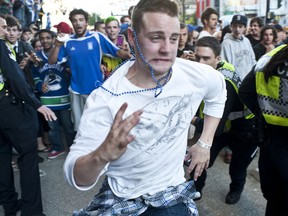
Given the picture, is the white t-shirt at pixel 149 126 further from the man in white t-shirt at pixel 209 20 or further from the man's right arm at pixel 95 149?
the man in white t-shirt at pixel 209 20

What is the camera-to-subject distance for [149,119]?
1.62 m

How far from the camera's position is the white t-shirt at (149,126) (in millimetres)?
1521

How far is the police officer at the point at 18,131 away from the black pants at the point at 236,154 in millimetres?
1538

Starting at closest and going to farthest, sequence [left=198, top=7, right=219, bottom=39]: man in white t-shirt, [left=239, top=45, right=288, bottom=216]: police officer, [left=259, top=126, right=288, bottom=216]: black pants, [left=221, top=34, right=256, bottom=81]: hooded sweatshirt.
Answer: [left=239, top=45, right=288, bottom=216]: police officer
[left=259, top=126, right=288, bottom=216]: black pants
[left=221, top=34, right=256, bottom=81]: hooded sweatshirt
[left=198, top=7, right=219, bottom=39]: man in white t-shirt

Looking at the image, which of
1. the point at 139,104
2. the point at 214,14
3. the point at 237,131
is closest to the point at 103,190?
the point at 139,104

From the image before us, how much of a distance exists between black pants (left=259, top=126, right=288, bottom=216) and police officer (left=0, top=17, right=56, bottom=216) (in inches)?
68.8

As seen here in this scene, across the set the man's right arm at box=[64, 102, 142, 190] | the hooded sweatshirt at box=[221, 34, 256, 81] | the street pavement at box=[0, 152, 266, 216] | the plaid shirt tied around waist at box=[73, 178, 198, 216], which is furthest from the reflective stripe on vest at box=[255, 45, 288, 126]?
the hooded sweatshirt at box=[221, 34, 256, 81]

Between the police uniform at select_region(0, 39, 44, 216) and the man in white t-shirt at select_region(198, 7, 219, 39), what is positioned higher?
the man in white t-shirt at select_region(198, 7, 219, 39)

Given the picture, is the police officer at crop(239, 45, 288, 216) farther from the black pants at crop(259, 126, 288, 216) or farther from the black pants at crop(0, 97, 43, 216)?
the black pants at crop(0, 97, 43, 216)

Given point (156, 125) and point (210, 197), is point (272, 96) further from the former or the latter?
point (210, 197)

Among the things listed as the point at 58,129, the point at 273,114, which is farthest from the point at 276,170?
the point at 58,129

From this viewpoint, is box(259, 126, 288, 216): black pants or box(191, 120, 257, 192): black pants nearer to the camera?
box(259, 126, 288, 216): black pants

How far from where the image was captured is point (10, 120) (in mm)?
3008

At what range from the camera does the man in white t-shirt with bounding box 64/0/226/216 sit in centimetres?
152
